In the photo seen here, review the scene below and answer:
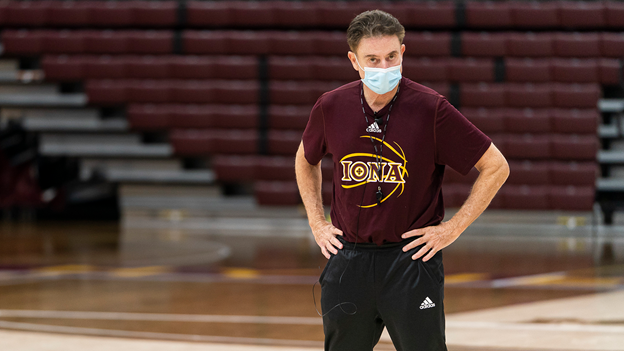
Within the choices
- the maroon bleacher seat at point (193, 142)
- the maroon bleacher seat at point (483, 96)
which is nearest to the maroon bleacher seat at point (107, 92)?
the maroon bleacher seat at point (193, 142)

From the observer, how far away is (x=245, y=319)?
422 centimetres

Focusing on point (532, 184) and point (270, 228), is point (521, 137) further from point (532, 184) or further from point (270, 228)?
point (270, 228)

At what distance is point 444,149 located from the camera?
188cm

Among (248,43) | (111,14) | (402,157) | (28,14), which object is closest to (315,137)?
(402,157)

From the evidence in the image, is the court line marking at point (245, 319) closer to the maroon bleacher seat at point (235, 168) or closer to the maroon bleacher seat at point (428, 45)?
the maroon bleacher seat at point (235, 168)

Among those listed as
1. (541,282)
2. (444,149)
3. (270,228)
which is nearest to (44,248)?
(270,228)

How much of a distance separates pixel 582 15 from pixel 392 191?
879 centimetres

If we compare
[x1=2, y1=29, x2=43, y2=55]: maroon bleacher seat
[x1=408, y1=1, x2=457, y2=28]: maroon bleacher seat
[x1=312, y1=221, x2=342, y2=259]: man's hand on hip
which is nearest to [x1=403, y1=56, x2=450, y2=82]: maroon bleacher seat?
[x1=408, y1=1, x2=457, y2=28]: maroon bleacher seat

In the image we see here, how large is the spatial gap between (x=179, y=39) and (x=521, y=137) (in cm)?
511

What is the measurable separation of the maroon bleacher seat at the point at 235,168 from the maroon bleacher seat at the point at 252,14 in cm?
208

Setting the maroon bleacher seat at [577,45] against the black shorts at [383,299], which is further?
the maroon bleacher seat at [577,45]

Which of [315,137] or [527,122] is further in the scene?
[527,122]

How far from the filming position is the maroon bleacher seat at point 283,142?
9.48 metres

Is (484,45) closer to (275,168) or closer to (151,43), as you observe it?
(275,168)
